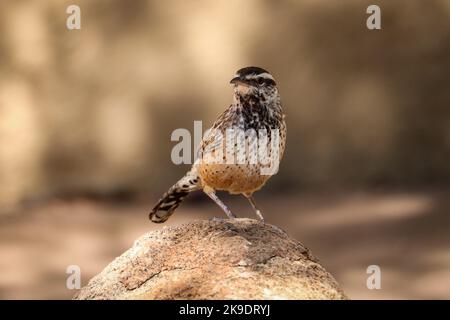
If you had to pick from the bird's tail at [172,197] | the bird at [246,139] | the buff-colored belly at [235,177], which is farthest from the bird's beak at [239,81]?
the bird's tail at [172,197]

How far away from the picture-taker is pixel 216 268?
129 inches

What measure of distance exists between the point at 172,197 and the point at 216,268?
1.04 m

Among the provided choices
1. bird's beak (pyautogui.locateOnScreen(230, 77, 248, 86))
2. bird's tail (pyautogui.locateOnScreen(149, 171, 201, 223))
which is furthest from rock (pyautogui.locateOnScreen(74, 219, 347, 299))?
bird's beak (pyautogui.locateOnScreen(230, 77, 248, 86))

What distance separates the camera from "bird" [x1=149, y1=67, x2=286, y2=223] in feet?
12.7

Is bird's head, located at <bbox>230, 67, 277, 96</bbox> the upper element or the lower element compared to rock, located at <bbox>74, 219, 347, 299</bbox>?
upper

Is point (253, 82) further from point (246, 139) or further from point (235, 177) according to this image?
point (235, 177)

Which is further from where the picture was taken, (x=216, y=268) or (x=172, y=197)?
(x=172, y=197)

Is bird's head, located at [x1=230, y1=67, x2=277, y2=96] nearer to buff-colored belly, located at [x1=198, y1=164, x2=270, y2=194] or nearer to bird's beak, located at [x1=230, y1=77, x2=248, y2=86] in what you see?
bird's beak, located at [x1=230, y1=77, x2=248, y2=86]

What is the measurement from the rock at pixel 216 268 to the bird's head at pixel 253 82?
0.68 metres

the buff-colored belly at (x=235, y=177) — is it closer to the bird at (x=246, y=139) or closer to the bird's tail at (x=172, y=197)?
the bird at (x=246, y=139)

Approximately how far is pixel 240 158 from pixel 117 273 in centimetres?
84

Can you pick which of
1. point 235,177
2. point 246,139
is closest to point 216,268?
point 235,177

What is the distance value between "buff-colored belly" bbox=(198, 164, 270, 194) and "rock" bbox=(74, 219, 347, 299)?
0.25m
